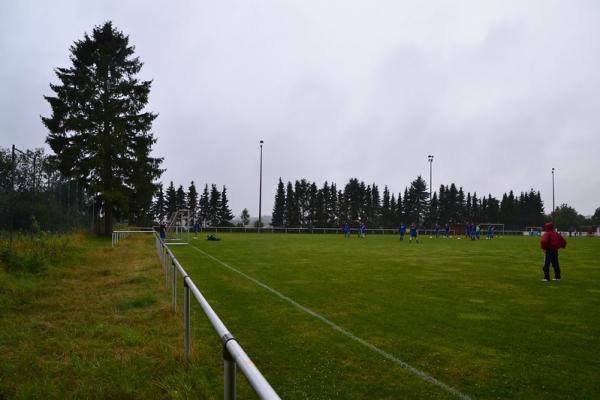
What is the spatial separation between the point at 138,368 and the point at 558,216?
180193 millimetres

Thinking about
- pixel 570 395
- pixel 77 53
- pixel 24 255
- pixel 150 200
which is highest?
pixel 77 53

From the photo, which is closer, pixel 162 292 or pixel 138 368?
pixel 138 368

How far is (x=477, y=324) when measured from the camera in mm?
7230

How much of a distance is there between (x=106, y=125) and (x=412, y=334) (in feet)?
113

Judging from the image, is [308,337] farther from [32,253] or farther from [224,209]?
[224,209]

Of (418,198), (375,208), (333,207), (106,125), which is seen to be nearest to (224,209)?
(333,207)

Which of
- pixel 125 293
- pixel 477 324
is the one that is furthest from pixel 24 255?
pixel 477 324

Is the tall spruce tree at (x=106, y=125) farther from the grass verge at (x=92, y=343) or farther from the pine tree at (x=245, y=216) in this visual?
the pine tree at (x=245, y=216)

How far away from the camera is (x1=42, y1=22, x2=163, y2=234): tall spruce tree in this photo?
3338 cm

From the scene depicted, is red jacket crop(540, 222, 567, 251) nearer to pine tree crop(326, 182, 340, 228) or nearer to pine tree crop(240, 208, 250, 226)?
pine tree crop(326, 182, 340, 228)

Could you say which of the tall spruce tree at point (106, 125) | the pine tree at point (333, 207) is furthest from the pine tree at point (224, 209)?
the tall spruce tree at point (106, 125)

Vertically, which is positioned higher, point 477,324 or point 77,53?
point 77,53

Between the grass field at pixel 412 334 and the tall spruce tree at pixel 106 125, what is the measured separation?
83.0 ft

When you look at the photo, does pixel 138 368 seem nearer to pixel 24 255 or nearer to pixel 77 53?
pixel 24 255
